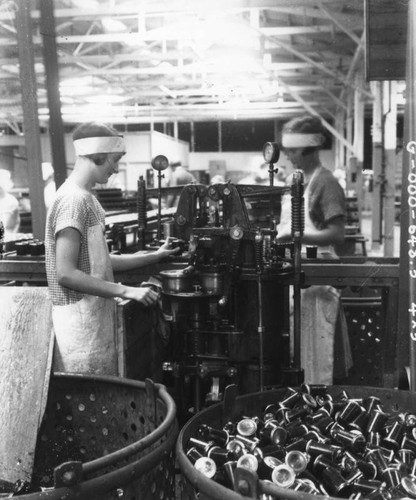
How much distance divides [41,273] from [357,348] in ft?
5.35

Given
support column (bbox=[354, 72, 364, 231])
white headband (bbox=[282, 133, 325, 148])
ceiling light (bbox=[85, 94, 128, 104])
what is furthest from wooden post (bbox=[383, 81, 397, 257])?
ceiling light (bbox=[85, 94, 128, 104])

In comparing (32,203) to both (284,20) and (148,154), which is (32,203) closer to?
(284,20)

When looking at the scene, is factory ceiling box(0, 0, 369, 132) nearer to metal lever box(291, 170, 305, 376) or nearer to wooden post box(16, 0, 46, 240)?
wooden post box(16, 0, 46, 240)

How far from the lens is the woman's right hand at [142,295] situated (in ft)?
7.07

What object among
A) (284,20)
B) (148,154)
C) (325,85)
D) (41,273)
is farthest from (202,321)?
(148,154)

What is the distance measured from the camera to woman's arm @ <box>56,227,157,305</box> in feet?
6.88

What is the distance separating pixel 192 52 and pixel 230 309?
26.2ft

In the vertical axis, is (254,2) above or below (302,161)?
above

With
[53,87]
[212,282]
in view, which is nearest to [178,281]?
[212,282]

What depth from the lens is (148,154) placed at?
54.8ft

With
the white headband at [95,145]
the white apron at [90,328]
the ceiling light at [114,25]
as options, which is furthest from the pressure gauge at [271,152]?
the ceiling light at [114,25]

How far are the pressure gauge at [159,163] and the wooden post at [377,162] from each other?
206 inches

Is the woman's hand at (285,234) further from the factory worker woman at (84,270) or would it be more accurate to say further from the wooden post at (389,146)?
the wooden post at (389,146)

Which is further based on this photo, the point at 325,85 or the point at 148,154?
the point at 148,154
